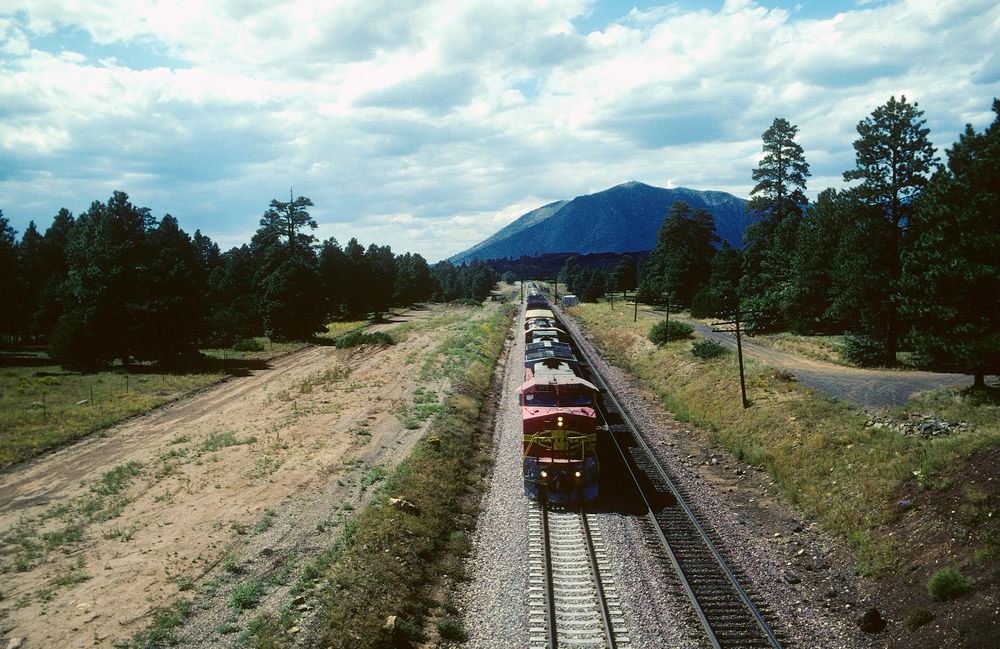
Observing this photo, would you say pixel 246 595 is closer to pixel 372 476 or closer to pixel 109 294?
pixel 372 476

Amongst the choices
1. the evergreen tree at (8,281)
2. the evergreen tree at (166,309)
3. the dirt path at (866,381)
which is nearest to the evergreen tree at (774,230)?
the dirt path at (866,381)

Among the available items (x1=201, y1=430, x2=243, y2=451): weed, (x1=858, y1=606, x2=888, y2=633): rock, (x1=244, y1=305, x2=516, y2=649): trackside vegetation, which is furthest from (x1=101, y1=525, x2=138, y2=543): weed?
(x1=858, y1=606, x2=888, y2=633): rock

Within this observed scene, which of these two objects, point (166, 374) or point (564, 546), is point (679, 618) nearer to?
point (564, 546)

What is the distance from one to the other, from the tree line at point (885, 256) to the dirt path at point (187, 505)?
22.8 metres

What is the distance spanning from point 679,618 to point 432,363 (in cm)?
3102

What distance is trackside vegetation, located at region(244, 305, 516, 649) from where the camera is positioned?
11.9m

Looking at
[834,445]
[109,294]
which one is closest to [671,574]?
[834,445]

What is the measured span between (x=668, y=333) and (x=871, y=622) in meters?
36.6

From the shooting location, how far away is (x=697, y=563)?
15188 millimetres

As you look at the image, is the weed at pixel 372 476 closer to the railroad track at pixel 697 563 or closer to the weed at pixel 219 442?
the weed at pixel 219 442

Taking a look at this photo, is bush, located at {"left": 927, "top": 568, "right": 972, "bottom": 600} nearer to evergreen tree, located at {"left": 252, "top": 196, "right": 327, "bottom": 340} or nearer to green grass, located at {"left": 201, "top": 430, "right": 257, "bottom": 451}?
green grass, located at {"left": 201, "top": 430, "right": 257, "bottom": 451}

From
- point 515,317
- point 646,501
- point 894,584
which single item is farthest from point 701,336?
point 515,317

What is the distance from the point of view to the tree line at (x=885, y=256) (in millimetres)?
21422

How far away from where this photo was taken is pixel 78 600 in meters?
13.4
